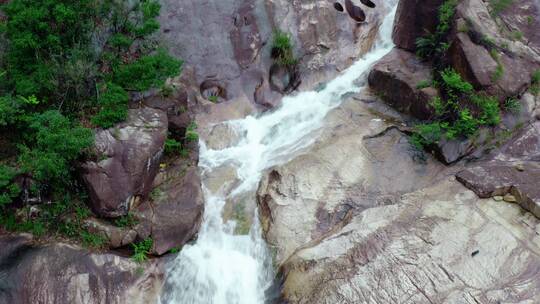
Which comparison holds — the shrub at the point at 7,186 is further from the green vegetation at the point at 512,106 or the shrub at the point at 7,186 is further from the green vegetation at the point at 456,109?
the green vegetation at the point at 512,106

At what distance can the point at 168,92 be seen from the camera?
9922mm

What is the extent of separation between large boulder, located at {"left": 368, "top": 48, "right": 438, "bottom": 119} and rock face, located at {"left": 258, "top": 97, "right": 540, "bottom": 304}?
3.57 ft

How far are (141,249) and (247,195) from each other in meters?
2.56

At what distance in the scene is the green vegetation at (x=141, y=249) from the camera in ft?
26.2

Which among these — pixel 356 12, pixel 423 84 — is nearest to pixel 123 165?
pixel 423 84

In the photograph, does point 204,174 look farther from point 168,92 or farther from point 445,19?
point 445,19

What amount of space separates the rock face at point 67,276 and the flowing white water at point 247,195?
621mm

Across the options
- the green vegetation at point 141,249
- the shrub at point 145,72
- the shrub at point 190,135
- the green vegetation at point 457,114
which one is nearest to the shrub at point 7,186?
the green vegetation at point 141,249

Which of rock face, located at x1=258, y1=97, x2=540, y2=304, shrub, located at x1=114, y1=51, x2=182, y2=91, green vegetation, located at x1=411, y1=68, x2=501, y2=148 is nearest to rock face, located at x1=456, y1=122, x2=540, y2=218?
rock face, located at x1=258, y1=97, x2=540, y2=304

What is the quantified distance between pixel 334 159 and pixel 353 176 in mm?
609

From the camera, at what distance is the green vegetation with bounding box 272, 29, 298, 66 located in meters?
12.4

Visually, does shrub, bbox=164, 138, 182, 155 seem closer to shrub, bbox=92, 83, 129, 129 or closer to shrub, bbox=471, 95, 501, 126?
shrub, bbox=92, 83, 129, 129

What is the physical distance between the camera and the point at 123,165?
26.9ft

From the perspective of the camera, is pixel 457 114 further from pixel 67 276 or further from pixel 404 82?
pixel 67 276
